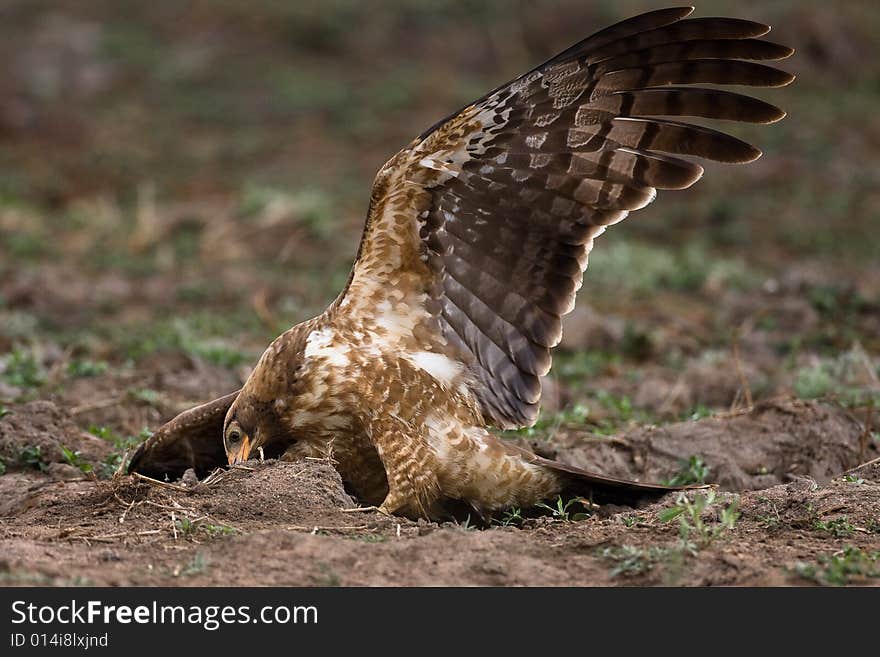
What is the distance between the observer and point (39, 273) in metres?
11.5

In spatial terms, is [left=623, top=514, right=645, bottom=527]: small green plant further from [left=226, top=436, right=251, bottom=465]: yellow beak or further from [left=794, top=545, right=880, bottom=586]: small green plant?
[left=226, top=436, right=251, bottom=465]: yellow beak

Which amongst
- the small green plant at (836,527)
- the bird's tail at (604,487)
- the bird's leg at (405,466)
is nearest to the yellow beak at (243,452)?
the bird's leg at (405,466)

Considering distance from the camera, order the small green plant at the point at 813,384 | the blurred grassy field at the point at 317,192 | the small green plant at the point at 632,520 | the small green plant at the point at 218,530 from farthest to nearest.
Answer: the blurred grassy field at the point at 317,192
the small green plant at the point at 813,384
the small green plant at the point at 632,520
the small green plant at the point at 218,530

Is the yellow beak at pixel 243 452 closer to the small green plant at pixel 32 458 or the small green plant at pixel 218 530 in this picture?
the small green plant at pixel 218 530

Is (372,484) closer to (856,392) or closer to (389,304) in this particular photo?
(389,304)

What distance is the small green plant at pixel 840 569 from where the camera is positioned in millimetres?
4266

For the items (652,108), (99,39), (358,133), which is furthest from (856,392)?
(99,39)

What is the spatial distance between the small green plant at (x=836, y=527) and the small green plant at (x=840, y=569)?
38 centimetres

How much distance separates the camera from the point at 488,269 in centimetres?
601

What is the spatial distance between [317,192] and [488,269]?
349 inches

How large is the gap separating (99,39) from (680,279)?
12.2 meters

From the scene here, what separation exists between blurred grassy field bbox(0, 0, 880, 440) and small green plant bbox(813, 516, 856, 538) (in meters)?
2.44

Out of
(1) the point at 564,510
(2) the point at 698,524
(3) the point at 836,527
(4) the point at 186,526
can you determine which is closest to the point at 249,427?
(4) the point at 186,526

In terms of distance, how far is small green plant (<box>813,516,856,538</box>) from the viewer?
4.96m
